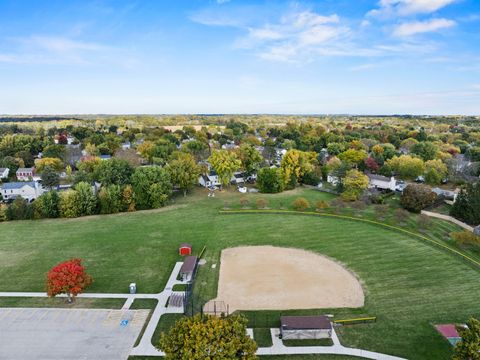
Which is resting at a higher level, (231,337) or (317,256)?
(231,337)

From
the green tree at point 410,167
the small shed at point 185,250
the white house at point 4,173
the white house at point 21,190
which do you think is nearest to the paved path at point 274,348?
the small shed at point 185,250

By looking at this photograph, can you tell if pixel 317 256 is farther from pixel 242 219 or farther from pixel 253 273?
pixel 242 219

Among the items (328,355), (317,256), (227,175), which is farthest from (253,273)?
(227,175)

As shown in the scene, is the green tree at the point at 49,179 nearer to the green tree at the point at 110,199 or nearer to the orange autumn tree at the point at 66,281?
the green tree at the point at 110,199

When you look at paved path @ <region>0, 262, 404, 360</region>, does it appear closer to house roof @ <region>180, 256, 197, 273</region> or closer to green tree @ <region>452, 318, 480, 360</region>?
green tree @ <region>452, 318, 480, 360</region>

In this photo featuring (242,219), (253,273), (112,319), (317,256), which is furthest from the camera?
(242,219)
